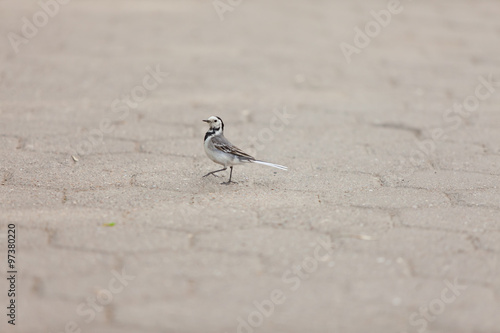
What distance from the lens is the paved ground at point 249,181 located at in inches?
Answer: 127

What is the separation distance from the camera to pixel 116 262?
3.52 metres

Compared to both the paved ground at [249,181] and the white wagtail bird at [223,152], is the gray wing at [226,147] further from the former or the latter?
the paved ground at [249,181]

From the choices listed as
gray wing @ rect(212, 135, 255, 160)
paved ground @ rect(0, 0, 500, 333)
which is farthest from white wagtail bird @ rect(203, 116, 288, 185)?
paved ground @ rect(0, 0, 500, 333)

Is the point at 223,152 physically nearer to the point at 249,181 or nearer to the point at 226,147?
the point at 226,147

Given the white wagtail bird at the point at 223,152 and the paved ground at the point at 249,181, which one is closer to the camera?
the paved ground at the point at 249,181

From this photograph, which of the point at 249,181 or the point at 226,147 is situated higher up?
the point at 226,147

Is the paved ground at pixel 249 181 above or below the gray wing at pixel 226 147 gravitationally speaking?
below

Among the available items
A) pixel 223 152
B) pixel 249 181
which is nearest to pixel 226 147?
pixel 223 152

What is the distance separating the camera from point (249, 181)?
4.94 meters

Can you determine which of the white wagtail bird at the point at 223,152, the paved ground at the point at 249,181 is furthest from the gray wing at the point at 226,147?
the paved ground at the point at 249,181

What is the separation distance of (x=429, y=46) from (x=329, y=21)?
205 centimetres

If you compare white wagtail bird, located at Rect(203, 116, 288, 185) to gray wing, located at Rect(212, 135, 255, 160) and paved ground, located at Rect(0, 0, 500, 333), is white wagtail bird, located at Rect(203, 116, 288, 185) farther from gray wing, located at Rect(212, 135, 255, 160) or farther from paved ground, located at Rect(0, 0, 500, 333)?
paved ground, located at Rect(0, 0, 500, 333)

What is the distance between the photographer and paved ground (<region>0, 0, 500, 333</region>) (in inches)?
127

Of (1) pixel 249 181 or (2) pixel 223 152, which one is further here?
(1) pixel 249 181
